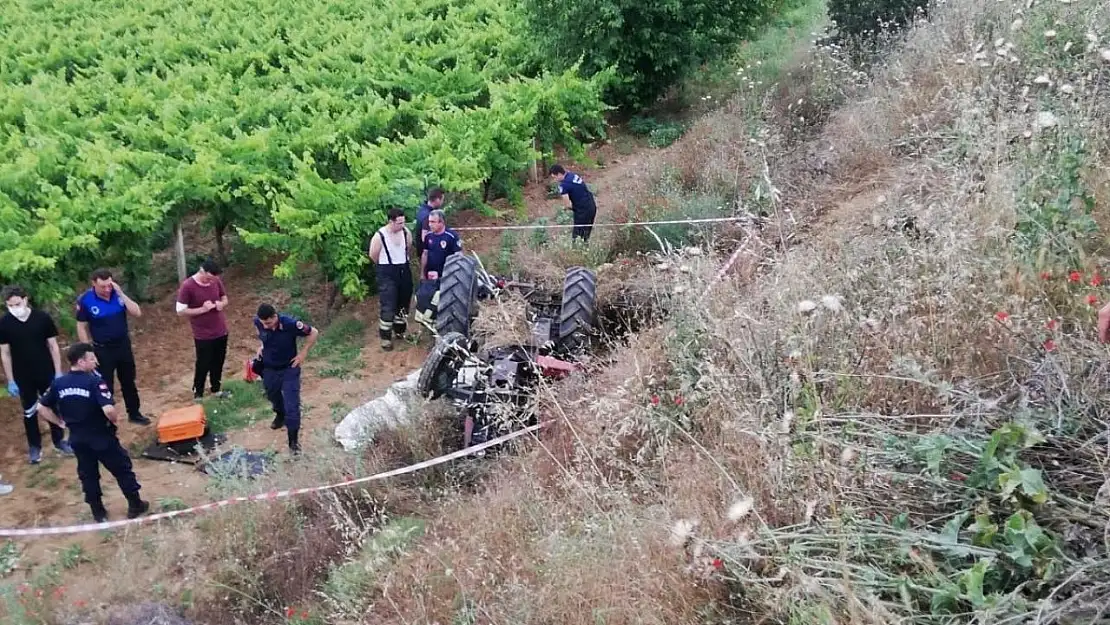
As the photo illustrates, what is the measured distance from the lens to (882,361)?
415cm

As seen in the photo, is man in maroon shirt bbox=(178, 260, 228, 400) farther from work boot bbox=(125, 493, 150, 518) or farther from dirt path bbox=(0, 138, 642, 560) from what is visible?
work boot bbox=(125, 493, 150, 518)

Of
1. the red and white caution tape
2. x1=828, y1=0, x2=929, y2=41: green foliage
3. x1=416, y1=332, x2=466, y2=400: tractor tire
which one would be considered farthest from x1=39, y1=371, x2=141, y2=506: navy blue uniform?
x1=828, y1=0, x2=929, y2=41: green foliage

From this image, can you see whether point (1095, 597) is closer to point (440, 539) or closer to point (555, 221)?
point (440, 539)

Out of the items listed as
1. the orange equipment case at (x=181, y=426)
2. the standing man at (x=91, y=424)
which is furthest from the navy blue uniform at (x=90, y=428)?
the orange equipment case at (x=181, y=426)

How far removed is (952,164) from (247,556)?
5.05 metres

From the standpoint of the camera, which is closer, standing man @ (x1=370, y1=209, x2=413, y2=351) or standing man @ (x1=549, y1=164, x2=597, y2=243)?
standing man @ (x1=370, y1=209, x2=413, y2=351)

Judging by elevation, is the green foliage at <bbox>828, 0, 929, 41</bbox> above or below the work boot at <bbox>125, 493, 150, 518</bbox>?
above

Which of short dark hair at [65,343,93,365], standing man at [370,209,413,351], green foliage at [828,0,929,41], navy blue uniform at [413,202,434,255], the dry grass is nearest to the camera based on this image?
the dry grass

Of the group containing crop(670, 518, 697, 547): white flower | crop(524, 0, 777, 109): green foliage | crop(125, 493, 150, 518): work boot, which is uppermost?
crop(524, 0, 777, 109): green foliage

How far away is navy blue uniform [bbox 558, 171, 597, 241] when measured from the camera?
29.7ft

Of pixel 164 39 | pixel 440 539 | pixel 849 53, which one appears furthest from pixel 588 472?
pixel 164 39

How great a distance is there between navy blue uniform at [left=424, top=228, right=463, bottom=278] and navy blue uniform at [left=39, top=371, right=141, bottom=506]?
9.74ft

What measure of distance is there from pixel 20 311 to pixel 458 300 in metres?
3.29

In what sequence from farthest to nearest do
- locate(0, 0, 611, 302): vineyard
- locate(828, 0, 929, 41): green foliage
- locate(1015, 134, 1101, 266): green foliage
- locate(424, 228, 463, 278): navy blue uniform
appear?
1. locate(828, 0, 929, 41): green foliage
2. locate(0, 0, 611, 302): vineyard
3. locate(424, 228, 463, 278): navy blue uniform
4. locate(1015, 134, 1101, 266): green foliage
